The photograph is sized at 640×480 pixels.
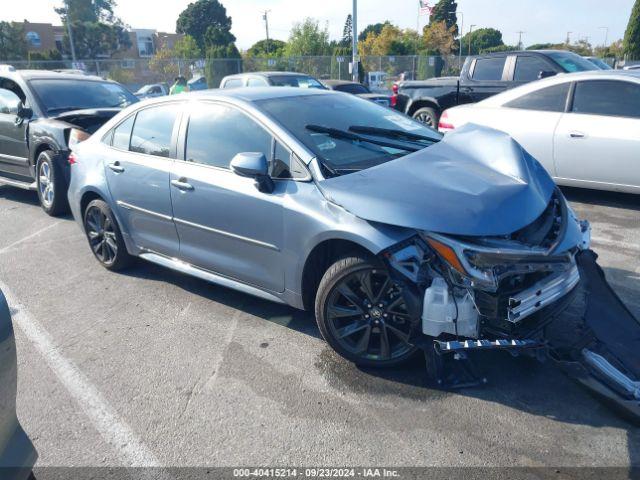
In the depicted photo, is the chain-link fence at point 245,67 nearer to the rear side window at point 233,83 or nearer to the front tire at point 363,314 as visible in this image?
the rear side window at point 233,83

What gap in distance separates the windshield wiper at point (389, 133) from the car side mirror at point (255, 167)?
86 cm

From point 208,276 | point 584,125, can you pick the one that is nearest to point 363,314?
point 208,276

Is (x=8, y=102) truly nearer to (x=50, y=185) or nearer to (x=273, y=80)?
(x=50, y=185)

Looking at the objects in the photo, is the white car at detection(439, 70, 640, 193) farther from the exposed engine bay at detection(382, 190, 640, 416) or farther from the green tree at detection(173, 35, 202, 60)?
the green tree at detection(173, 35, 202, 60)

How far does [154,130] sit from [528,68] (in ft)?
23.7

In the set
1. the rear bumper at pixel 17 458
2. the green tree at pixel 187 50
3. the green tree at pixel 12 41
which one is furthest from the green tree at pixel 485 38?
the rear bumper at pixel 17 458

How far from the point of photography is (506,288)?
9.20ft

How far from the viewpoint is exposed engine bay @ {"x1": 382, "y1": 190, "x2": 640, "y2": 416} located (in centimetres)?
269

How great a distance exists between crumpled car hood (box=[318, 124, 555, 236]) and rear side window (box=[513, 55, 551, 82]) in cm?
618

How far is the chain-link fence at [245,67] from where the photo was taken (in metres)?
29.4

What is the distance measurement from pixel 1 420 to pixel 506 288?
2.42 meters

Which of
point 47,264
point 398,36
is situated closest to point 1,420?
point 47,264

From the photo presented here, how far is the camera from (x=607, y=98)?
19.6 feet

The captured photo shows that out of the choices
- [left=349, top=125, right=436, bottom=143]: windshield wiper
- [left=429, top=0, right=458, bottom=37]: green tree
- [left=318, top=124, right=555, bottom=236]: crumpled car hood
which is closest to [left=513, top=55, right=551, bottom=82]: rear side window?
[left=349, top=125, right=436, bottom=143]: windshield wiper
